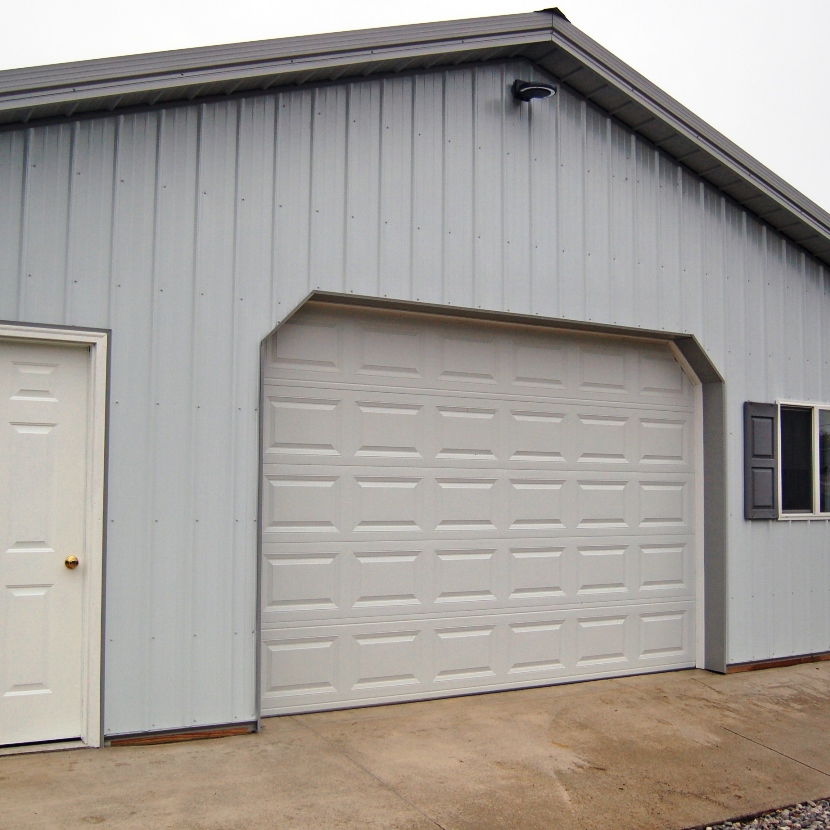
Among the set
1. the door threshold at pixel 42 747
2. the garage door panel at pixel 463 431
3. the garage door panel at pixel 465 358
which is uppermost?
the garage door panel at pixel 465 358

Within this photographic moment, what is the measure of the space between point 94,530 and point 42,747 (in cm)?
121

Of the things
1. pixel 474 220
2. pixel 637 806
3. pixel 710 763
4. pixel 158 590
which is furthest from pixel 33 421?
pixel 710 763

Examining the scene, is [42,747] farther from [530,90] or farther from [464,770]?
[530,90]

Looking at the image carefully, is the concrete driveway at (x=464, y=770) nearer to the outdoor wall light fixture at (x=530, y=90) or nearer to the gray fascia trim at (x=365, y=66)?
the gray fascia trim at (x=365, y=66)

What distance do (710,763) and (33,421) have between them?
4406mm

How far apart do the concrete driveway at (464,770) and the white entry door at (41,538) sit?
283 mm

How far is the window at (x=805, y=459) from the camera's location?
25.4 feet

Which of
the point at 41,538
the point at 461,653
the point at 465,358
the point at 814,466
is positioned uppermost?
the point at 465,358

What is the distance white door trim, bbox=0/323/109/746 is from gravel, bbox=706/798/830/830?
3.33 m

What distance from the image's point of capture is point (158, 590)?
5055mm

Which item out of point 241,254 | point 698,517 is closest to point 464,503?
point 698,517

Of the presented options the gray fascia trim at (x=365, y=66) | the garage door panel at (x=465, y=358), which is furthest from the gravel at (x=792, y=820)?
the gray fascia trim at (x=365, y=66)

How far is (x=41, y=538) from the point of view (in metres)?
4.89

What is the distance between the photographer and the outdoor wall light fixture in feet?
20.8
